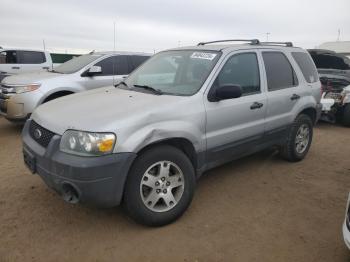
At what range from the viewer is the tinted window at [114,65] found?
7836mm

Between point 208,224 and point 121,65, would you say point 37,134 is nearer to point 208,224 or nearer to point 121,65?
point 208,224

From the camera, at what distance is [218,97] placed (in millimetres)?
3725

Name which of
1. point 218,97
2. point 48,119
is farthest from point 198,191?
point 48,119

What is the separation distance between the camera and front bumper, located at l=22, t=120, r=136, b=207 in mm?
2885

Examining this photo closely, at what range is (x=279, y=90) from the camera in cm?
472

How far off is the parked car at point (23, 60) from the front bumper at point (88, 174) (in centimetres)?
957

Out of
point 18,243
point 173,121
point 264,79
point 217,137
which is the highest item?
point 264,79

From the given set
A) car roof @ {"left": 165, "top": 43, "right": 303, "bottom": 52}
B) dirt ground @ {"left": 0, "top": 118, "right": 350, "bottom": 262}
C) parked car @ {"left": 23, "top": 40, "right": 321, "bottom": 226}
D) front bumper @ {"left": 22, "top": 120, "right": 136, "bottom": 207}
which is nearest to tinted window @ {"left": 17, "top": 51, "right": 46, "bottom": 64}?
dirt ground @ {"left": 0, "top": 118, "right": 350, "bottom": 262}

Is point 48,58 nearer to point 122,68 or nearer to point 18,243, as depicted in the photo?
point 122,68

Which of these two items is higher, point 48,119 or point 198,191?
point 48,119

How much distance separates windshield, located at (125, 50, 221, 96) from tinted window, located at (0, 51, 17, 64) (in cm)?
892

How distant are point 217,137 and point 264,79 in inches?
46.8

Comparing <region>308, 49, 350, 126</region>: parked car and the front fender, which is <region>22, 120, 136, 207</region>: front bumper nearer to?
the front fender

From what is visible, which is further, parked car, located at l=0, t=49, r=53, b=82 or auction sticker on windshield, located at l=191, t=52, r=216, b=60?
parked car, located at l=0, t=49, r=53, b=82
